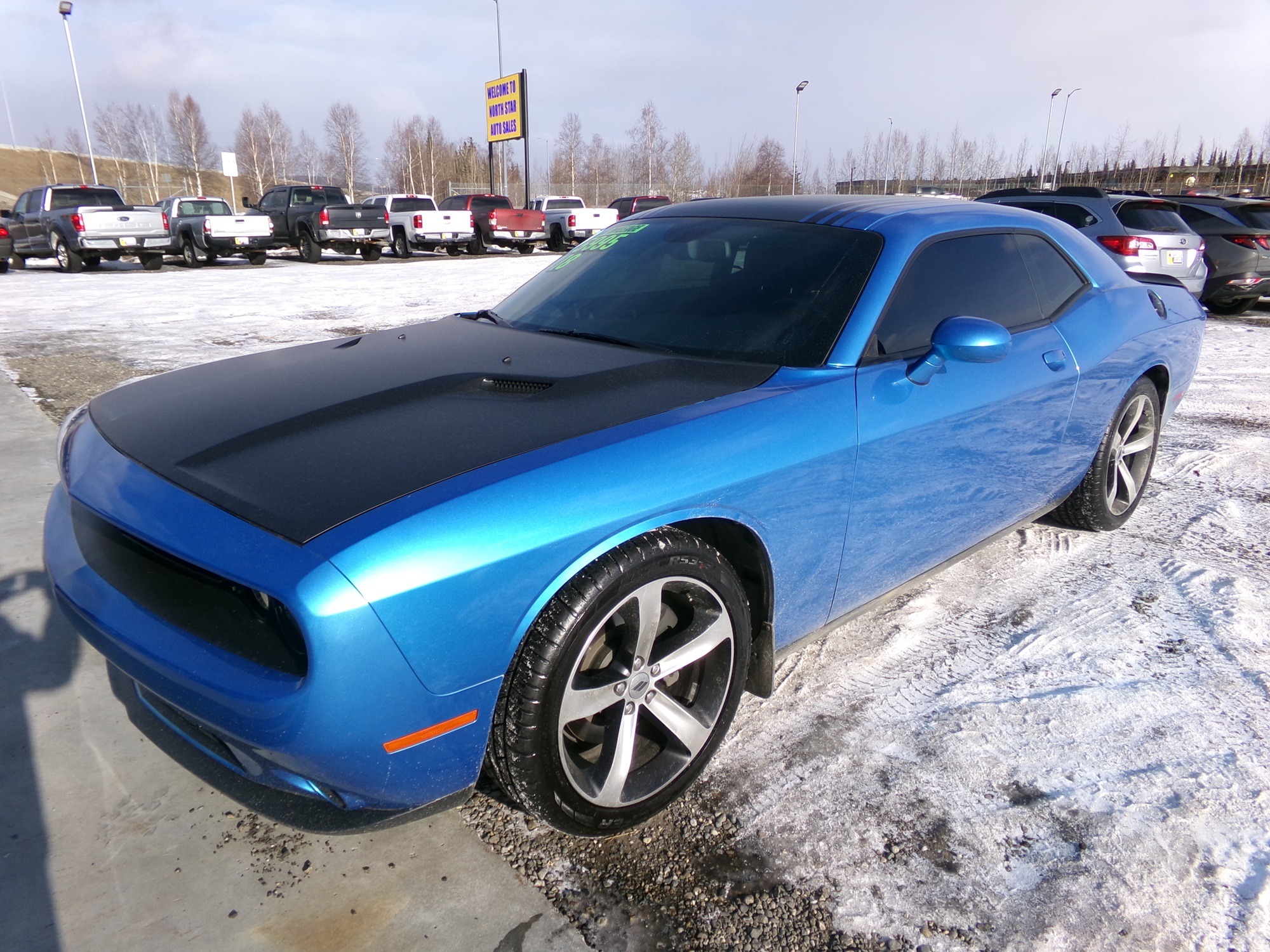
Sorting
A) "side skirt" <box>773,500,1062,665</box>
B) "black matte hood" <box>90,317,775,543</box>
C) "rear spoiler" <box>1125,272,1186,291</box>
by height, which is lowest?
Result: "side skirt" <box>773,500,1062,665</box>

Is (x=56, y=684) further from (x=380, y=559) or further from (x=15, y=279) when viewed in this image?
(x=15, y=279)

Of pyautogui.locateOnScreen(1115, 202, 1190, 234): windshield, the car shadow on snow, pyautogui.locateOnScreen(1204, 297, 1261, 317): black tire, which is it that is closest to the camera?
the car shadow on snow

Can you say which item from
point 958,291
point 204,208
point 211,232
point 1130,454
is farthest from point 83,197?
point 1130,454

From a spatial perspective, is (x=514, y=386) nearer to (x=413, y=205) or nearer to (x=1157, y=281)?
(x=1157, y=281)

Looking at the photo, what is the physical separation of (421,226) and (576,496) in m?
21.7

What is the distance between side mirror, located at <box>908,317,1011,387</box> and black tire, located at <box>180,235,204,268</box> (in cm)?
2051

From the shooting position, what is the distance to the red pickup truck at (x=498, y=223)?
23719mm

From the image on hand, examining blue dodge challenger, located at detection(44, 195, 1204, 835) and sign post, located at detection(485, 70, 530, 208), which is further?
sign post, located at detection(485, 70, 530, 208)

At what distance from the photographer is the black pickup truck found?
67.2 feet

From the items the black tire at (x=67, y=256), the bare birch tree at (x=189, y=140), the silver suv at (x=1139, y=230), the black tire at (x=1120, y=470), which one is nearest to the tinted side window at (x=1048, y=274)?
the black tire at (x=1120, y=470)

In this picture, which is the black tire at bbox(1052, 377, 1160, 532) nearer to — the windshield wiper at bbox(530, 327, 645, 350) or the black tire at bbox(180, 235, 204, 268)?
the windshield wiper at bbox(530, 327, 645, 350)

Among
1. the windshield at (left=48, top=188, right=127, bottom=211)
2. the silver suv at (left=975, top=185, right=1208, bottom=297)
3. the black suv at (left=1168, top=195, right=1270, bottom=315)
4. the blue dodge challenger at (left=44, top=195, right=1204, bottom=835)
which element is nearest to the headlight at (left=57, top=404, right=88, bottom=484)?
the blue dodge challenger at (left=44, top=195, right=1204, bottom=835)

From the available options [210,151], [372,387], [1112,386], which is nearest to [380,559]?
[372,387]

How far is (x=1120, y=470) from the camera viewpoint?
12.8 feet
